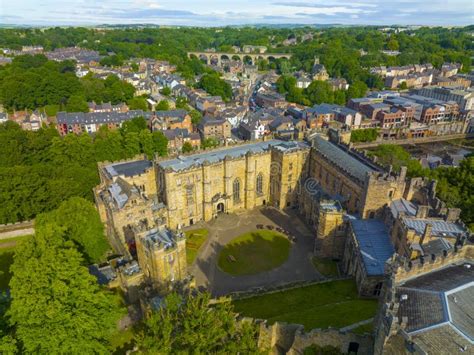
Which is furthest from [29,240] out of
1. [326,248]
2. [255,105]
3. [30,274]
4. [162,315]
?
[255,105]

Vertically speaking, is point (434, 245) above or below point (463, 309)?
below

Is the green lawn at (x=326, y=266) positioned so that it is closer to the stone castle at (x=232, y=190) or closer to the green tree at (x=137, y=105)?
the stone castle at (x=232, y=190)

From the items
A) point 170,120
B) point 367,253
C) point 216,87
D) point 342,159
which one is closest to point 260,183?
point 342,159

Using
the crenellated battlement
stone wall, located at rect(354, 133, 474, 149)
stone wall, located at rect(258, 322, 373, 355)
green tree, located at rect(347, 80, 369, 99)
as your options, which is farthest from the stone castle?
green tree, located at rect(347, 80, 369, 99)

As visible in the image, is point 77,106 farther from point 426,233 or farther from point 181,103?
point 426,233

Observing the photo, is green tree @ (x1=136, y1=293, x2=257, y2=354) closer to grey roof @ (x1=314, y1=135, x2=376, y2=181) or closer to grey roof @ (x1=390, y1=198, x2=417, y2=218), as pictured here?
grey roof @ (x1=390, y1=198, x2=417, y2=218)

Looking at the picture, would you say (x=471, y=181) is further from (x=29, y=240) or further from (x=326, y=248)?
(x=29, y=240)
